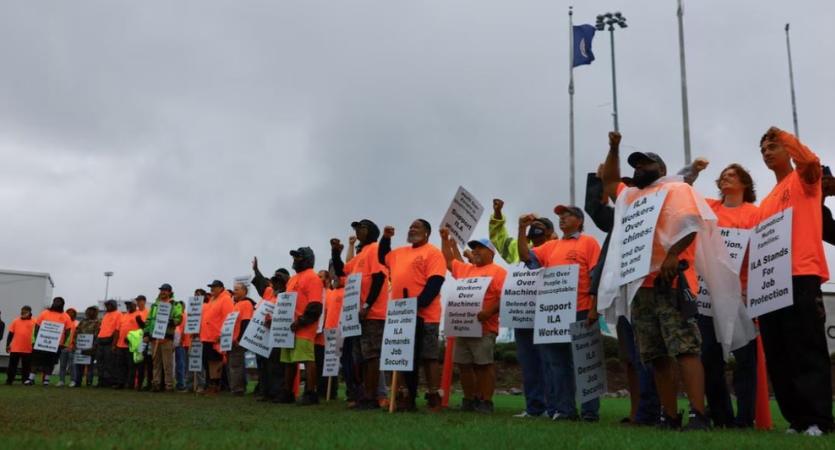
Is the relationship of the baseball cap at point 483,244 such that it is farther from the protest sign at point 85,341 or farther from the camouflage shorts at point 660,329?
the protest sign at point 85,341

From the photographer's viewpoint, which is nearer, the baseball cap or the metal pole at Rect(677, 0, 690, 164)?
the baseball cap

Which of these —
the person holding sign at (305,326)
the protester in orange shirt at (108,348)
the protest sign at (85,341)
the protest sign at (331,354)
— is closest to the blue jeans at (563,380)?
the person holding sign at (305,326)

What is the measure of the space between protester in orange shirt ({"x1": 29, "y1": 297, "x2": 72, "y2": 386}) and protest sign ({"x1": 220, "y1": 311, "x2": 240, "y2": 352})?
23.6ft

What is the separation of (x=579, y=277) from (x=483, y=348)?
2.01 metres

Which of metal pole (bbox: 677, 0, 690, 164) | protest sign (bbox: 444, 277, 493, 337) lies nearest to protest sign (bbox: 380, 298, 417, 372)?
protest sign (bbox: 444, 277, 493, 337)

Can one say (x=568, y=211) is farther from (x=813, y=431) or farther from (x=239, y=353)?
(x=239, y=353)

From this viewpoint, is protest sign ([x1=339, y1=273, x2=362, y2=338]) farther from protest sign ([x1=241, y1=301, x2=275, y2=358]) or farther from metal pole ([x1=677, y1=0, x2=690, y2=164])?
metal pole ([x1=677, y1=0, x2=690, y2=164])

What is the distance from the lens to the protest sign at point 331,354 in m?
12.3

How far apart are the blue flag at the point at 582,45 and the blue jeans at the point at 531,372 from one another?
23.4 metres

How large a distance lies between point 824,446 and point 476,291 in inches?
215

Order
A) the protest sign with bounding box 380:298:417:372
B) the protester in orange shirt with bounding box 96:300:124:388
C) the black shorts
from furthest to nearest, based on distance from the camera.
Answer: the protester in orange shirt with bounding box 96:300:124:388
the black shorts
the protest sign with bounding box 380:298:417:372

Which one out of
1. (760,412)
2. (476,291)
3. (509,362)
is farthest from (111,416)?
(509,362)

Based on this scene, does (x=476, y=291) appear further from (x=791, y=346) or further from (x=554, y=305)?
(x=791, y=346)

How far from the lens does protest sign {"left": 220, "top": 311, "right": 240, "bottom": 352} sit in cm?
1461
